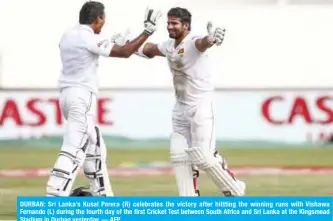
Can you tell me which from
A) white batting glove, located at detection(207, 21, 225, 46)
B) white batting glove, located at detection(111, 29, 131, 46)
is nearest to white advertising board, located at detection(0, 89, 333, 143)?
white batting glove, located at detection(111, 29, 131, 46)

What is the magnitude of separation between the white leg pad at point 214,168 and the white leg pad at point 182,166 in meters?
0.09

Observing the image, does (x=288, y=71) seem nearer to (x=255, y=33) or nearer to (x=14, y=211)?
(x=255, y=33)

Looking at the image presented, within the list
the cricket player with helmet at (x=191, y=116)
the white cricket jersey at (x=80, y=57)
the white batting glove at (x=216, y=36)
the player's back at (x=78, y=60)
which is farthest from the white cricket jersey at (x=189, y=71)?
the player's back at (x=78, y=60)

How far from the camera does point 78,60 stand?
1090cm

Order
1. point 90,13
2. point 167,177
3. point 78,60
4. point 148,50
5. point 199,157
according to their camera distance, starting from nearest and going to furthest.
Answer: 1. point 199,157
2. point 78,60
3. point 90,13
4. point 148,50
5. point 167,177

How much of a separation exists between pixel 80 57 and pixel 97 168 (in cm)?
103

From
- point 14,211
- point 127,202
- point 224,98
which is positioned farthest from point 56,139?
point 127,202

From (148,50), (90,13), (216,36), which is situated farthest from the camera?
(148,50)

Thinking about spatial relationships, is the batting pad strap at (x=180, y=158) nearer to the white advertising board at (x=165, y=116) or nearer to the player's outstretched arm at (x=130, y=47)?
the player's outstretched arm at (x=130, y=47)

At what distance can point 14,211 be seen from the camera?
1175 centimetres

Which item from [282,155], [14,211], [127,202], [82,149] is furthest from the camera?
[282,155]

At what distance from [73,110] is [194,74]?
1080 millimetres

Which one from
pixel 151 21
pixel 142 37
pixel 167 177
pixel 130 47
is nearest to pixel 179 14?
pixel 151 21

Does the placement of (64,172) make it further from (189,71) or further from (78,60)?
(189,71)
